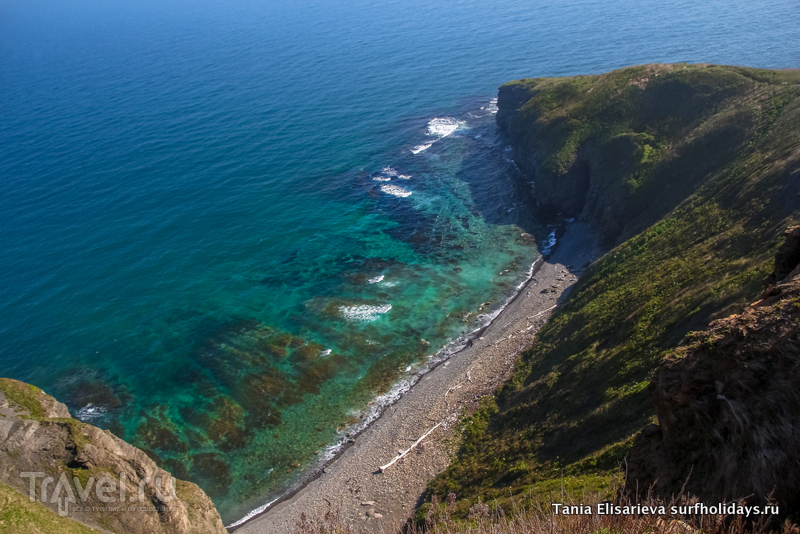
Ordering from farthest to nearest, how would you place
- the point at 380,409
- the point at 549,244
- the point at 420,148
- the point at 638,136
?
the point at 420,148 < the point at 549,244 < the point at 638,136 < the point at 380,409

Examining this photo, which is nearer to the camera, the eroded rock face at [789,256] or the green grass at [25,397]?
the eroded rock face at [789,256]

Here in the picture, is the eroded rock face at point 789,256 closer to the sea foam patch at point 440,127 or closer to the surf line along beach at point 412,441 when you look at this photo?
the surf line along beach at point 412,441

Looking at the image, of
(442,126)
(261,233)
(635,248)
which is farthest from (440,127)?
(635,248)

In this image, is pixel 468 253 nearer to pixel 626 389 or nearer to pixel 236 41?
pixel 626 389

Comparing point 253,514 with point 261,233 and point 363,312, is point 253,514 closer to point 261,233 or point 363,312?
point 363,312

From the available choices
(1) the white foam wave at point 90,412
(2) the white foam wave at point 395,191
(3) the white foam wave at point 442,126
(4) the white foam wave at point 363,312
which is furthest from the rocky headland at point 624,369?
(3) the white foam wave at point 442,126

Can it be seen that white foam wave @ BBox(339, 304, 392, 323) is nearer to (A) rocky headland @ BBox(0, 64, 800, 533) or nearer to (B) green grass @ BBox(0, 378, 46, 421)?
(A) rocky headland @ BBox(0, 64, 800, 533)

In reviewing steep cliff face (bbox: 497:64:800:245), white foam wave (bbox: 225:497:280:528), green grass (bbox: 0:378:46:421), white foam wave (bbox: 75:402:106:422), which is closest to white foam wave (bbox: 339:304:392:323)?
white foam wave (bbox: 225:497:280:528)
